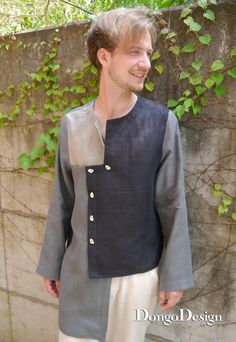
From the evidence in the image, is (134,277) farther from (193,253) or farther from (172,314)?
(172,314)

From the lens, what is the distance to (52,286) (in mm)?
1795

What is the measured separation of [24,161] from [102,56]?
1030 mm

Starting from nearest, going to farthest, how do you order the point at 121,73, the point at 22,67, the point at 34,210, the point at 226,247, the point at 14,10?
the point at 121,73
the point at 226,247
the point at 22,67
the point at 34,210
the point at 14,10

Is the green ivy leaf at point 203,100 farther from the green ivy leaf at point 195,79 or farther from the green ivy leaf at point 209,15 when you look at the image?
the green ivy leaf at point 209,15

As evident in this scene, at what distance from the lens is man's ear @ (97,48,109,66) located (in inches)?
56.2

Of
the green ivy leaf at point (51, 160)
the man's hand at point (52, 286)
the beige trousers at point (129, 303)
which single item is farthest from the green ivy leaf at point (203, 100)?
the man's hand at point (52, 286)

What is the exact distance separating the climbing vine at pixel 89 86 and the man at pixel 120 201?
0.68 ft

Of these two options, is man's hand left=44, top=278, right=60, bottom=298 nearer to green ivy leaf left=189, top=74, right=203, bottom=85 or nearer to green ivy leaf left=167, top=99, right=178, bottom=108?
green ivy leaf left=167, top=99, right=178, bottom=108

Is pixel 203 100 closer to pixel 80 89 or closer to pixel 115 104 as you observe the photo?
pixel 115 104

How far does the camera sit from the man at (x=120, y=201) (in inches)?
57.9

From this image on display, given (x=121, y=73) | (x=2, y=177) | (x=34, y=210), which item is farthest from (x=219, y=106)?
(x=2, y=177)

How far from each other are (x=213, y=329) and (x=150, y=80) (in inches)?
50.2

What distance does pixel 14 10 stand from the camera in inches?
111

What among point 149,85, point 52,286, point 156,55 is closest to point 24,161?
point 52,286
